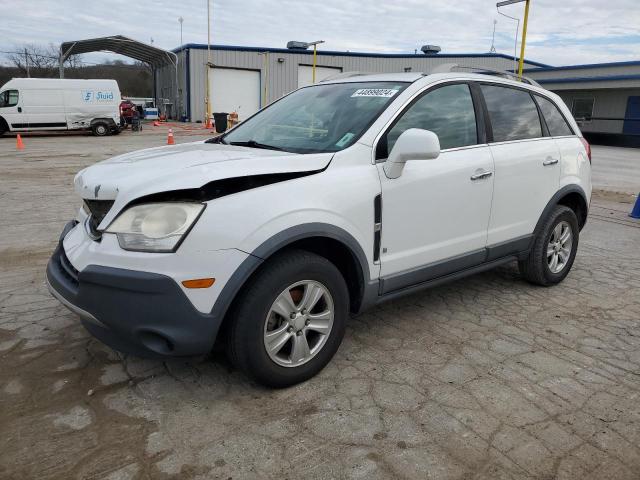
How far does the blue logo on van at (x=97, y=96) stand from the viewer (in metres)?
23.0

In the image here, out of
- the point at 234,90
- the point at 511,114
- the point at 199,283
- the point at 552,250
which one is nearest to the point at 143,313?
the point at 199,283

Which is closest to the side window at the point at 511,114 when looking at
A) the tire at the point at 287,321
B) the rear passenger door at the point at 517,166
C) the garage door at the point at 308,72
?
the rear passenger door at the point at 517,166

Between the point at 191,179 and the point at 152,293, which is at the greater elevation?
the point at 191,179

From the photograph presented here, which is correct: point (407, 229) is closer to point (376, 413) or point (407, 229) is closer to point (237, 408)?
point (376, 413)

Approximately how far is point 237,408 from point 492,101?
286 cm

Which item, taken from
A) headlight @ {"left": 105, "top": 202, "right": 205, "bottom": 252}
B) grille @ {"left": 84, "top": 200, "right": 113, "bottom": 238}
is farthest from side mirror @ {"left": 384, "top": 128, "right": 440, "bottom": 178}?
grille @ {"left": 84, "top": 200, "right": 113, "bottom": 238}

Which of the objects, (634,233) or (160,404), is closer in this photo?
(160,404)

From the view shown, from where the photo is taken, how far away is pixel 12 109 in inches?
859

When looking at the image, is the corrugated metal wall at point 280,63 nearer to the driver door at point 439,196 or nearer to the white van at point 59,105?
the white van at point 59,105

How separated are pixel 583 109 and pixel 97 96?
2724 cm

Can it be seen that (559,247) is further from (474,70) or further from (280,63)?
(280,63)

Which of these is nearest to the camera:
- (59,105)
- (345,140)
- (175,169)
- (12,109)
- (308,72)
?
(175,169)

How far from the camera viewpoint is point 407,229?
3191 millimetres

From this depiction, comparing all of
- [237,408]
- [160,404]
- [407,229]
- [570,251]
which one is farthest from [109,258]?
[570,251]
